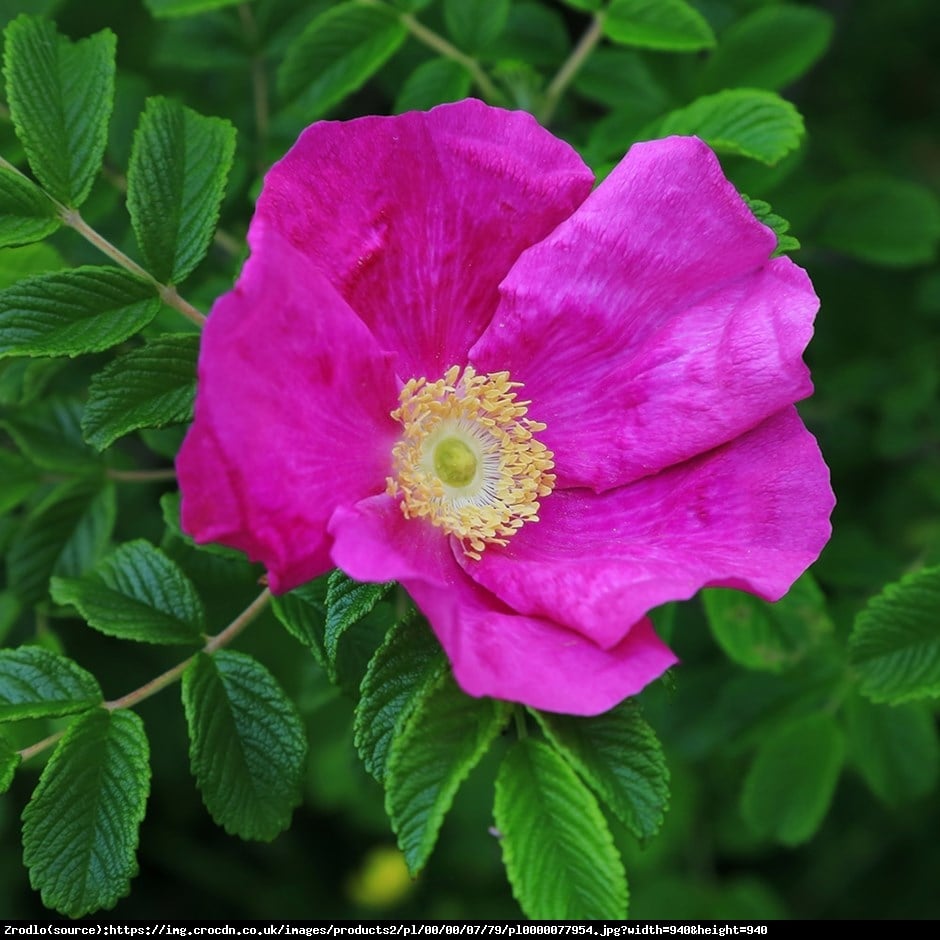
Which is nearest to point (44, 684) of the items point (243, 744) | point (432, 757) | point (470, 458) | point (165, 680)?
point (165, 680)

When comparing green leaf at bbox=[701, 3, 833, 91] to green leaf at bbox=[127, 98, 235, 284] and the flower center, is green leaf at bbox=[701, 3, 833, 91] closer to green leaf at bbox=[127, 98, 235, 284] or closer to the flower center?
the flower center

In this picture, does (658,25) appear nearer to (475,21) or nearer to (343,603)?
(475,21)

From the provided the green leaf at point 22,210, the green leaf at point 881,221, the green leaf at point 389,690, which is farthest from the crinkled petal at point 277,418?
the green leaf at point 881,221

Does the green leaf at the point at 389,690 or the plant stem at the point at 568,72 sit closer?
the green leaf at the point at 389,690

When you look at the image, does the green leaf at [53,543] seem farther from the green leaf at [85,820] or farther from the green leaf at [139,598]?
the green leaf at [85,820]

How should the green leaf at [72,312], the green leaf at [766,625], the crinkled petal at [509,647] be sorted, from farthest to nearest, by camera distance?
the green leaf at [766,625] → the green leaf at [72,312] → the crinkled petal at [509,647]

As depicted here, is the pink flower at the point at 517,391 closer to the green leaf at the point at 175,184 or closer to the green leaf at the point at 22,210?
the green leaf at the point at 175,184

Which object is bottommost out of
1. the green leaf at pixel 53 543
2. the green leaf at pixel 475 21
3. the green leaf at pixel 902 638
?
the green leaf at pixel 53 543

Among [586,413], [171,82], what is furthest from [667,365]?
[171,82]

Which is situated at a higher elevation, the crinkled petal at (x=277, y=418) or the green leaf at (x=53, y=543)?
the crinkled petal at (x=277, y=418)

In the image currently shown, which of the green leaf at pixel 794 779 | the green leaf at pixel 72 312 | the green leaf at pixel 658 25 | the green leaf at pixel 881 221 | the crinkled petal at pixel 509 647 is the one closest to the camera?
the crinkled petal at pixel 509 647
